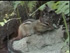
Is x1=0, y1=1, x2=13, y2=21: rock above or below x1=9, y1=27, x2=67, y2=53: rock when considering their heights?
above

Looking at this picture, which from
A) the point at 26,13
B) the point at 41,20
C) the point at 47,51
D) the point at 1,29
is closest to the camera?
the point at 47,51

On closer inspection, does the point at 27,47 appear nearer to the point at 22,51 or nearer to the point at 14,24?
the point at 22,51

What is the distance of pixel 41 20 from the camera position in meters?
5.05

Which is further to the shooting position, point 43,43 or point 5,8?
point 5,8

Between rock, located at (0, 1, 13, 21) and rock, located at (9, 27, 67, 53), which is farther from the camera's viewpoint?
rock, located at (0, 1, 13, 21)

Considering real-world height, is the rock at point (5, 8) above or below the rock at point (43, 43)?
above

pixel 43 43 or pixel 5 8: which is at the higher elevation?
pixel 5 8

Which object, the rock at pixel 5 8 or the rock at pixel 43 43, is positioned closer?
the rock at pixel 43 43

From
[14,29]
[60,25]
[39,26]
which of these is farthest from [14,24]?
[60,25]

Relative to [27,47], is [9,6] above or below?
above

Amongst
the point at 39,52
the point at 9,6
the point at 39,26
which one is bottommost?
the point at 39,52

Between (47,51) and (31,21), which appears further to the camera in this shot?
(31,21)

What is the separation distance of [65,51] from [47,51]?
45 cm

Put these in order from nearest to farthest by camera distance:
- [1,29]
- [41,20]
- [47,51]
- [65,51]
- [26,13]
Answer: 1. [65,51]
2. [47,51]
3. [41,20]
4. [1,29]
5. [26,13]
